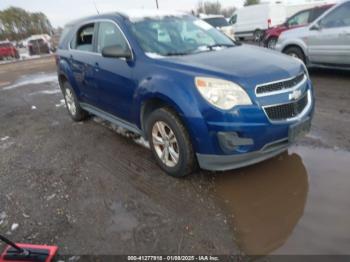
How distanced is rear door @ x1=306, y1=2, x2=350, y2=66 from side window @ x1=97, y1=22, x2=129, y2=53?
513 centimetres

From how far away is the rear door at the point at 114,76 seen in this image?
3.88 metres

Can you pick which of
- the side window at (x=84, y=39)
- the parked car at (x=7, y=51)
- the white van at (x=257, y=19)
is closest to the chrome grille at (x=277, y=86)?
the side window at (x=84, y=39)

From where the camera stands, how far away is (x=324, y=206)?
9.38 ft

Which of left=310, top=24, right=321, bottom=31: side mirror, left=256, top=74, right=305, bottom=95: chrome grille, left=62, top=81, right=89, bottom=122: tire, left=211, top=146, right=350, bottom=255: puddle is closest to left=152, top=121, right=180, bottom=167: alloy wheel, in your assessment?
left=211, top=146, right=350, bottom=255: puddle

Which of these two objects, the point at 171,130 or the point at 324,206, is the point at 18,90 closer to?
the point at 171,130

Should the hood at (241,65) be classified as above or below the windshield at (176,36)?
below

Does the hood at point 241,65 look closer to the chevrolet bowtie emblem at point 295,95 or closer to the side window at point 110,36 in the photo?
the chevrolet bowtie emblem at point 295,95

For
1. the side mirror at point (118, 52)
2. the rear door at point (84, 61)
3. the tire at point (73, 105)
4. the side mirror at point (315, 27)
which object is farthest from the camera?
the side mirror at point (315, 27)

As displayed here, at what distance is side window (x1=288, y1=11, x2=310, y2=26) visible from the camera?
37.9 ft

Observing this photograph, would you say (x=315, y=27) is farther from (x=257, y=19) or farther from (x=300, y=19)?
(x=257, y=19)

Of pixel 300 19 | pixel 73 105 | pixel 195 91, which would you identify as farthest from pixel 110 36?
pixel 300 19

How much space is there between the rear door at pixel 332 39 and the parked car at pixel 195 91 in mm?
3703

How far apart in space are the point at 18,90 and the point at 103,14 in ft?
25.8

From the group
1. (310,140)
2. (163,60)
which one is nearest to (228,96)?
(163,60)
